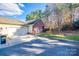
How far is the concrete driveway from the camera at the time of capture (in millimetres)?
1861

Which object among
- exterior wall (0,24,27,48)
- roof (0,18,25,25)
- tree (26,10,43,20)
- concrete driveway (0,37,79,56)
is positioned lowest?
concrete driveway (0,37,79,56)

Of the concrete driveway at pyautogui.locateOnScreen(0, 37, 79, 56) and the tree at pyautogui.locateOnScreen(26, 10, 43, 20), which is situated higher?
the tree at pyautogui.locateOnScreen(26, 10, 43, 20)

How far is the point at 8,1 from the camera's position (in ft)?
6.05

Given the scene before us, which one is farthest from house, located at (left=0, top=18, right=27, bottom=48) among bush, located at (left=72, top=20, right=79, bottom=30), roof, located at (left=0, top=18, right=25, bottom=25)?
bush, located at (left=72, top=20, right=79, bottom=30)

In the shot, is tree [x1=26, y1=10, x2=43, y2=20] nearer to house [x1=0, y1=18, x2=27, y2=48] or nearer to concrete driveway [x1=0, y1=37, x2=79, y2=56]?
house [x1=0, y1=18, x2=27, y2=48]

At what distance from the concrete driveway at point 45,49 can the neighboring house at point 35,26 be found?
79mm

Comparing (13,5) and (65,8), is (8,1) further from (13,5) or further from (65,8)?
(65,8)

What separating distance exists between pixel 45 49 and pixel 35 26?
24 centimetres

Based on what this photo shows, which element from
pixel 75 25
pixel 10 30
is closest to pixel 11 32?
pixel 10 30

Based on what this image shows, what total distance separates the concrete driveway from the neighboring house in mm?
79

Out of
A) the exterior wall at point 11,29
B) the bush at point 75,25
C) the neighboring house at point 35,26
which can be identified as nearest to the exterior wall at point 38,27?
the neighboring house at point 35,26

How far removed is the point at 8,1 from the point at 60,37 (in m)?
0.59

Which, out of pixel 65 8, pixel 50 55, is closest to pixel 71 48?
pixel 50 55

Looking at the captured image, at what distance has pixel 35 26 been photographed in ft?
6.26
